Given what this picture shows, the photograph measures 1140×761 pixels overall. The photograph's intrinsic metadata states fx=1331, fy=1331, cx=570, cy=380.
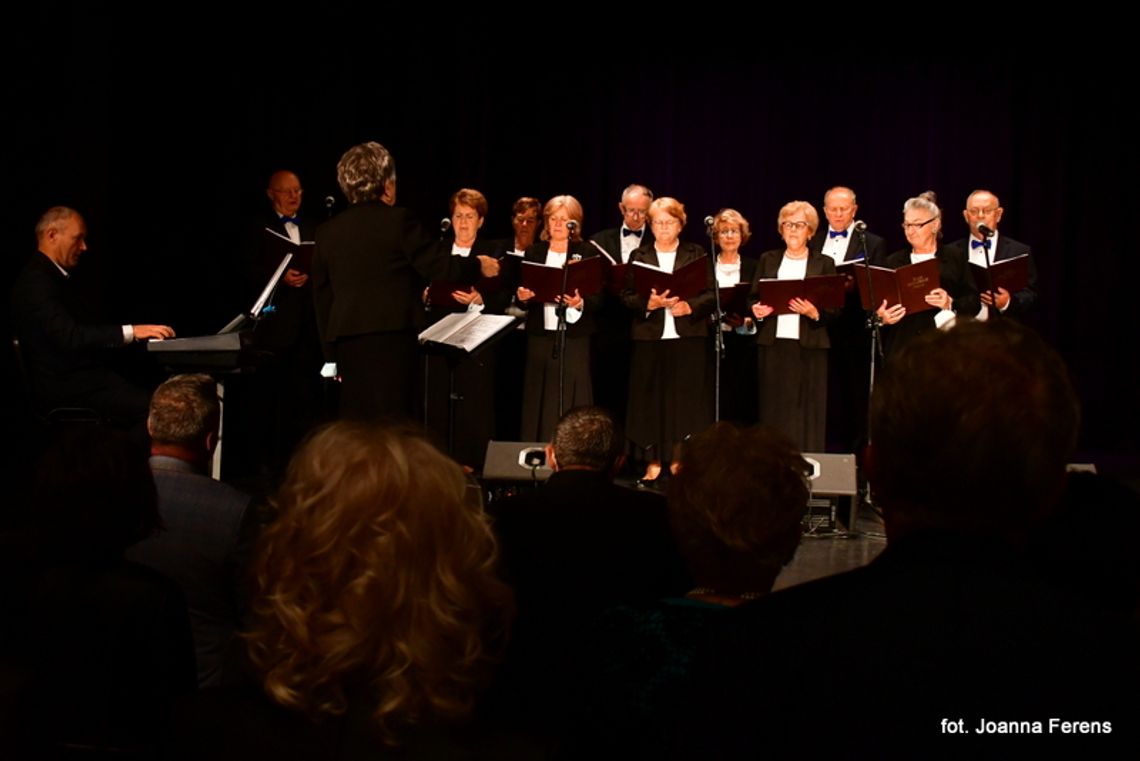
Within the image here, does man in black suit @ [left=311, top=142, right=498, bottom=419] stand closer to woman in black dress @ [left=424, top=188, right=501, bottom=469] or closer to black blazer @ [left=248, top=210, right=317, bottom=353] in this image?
woman in black dress @ [left=424, top=188, right=501, bottom=469]

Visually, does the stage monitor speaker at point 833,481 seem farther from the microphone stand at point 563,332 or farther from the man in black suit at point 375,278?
the man in black suit at point 375,278

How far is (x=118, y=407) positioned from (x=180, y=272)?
222cm

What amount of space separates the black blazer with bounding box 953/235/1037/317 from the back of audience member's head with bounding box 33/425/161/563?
560 cm

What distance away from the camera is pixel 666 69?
31.9 ft

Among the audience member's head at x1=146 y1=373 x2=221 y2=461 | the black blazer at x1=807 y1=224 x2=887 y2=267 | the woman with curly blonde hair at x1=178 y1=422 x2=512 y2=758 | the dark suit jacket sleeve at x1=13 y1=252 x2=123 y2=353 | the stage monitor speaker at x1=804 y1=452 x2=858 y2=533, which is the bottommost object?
the stage monitor speaker at x1=804 y1=452 x2=858 y2=533

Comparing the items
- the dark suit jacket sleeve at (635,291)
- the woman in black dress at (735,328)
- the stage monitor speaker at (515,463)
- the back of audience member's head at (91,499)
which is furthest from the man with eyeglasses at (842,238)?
the back of audience member's head at (91,499)

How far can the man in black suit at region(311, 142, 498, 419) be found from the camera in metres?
5.23

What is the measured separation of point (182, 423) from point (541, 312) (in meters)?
4.61

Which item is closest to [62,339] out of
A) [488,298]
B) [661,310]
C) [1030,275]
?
[488,298]

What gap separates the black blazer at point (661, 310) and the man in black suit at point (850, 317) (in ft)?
2.14

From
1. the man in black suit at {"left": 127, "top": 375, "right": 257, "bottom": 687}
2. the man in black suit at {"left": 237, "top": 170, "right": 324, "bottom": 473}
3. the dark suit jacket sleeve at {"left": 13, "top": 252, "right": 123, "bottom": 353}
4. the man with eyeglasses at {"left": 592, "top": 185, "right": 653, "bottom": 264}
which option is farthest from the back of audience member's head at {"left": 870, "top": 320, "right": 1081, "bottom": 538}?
the man with eyeglasses at {"left": 592, "top": 185, "right": 653, "bottom": 264}

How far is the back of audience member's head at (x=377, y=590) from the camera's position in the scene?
1.61 m

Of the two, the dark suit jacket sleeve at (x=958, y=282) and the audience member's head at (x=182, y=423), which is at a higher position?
the dark suit jacket sleeve at (x=958, y=282)

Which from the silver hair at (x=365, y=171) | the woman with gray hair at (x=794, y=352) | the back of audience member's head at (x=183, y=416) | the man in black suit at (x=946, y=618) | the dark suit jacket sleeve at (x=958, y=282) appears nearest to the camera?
the man in black suit at (x=946, y=618)
